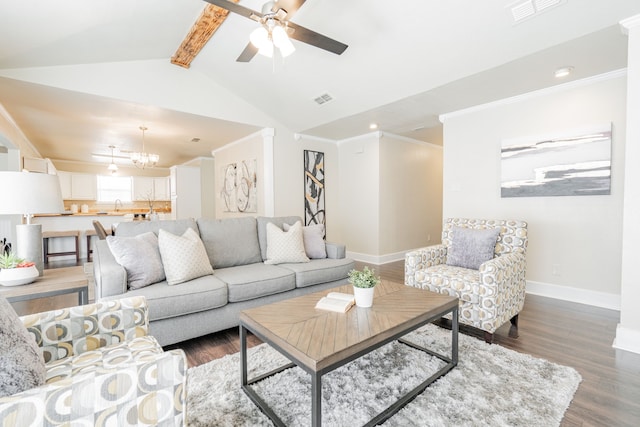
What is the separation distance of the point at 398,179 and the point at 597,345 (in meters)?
3.90

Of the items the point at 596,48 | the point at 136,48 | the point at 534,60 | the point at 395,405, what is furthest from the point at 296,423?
the point at 136,48

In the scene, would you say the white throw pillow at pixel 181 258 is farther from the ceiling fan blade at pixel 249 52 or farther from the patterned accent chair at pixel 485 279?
the patterned accent chair at pixel 485 279

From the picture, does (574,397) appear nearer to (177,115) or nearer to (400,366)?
(400,366)

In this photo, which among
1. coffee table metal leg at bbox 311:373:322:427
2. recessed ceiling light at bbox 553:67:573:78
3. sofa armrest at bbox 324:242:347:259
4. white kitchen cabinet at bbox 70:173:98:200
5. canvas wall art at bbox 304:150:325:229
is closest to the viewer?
coffee table metal leg at bbox 311:373:322:427

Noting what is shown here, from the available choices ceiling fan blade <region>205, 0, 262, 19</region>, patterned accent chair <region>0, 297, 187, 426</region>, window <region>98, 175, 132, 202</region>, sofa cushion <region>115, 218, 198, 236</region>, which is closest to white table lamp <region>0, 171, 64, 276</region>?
sofa cushion <region>115, 218, 198, 236</region>

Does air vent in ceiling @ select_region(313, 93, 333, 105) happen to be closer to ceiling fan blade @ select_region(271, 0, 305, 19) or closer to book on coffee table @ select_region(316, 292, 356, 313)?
ceiling fan blade @ select_region(271, 0, 305, 19)

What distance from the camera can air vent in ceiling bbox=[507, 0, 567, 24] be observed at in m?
2.22

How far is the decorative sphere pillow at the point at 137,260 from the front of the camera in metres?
2.26

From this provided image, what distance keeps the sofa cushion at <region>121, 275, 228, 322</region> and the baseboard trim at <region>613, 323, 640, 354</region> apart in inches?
120

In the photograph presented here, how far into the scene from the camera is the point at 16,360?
89cm

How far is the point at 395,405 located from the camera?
1552 millimetres

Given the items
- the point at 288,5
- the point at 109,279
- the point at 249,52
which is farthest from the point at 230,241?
the point at 288,5

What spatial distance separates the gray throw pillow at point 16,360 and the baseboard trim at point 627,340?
3.43 meters

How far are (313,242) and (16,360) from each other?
2.67 metres
